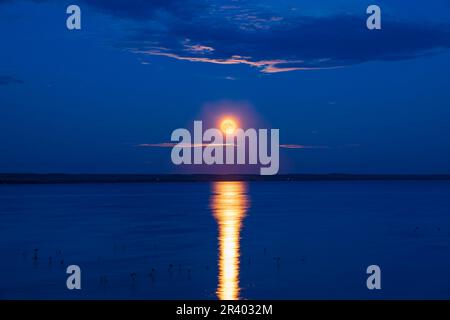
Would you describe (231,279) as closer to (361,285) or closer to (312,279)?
(312,279)

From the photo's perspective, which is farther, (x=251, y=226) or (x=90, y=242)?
(x=251, y=226)

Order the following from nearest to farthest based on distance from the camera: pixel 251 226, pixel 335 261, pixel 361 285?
1. pixel 361 285
2. pixel 335 261
3. pixel 251 226

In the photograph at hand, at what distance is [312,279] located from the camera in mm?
34938

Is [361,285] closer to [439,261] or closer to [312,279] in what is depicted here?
[312,279]
